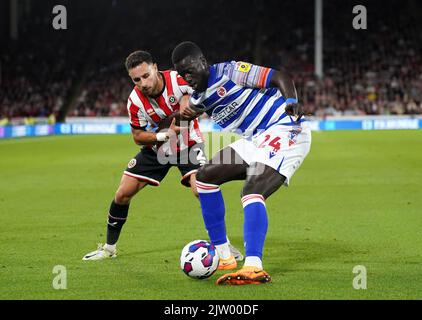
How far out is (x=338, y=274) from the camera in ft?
22.0

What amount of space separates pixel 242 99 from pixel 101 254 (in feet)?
7.44

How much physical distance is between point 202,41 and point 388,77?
1125cm

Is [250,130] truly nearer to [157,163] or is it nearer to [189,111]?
[189,111]

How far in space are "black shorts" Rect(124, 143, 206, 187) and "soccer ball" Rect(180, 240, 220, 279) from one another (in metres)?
1.37

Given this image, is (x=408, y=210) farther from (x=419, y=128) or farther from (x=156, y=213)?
(x=419, y=128)

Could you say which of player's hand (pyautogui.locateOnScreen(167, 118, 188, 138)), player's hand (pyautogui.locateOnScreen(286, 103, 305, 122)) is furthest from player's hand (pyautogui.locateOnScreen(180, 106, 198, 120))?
player's hand (pyautogui.locateOnScreen(286, 103, 305, 122))

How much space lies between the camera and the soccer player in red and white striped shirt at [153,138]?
7.53m

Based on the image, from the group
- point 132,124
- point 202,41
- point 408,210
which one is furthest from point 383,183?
point 202,41

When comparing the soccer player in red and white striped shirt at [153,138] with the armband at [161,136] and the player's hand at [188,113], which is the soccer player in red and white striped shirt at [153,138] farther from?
the player's hand at [188,113]

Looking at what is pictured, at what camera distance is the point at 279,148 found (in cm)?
655

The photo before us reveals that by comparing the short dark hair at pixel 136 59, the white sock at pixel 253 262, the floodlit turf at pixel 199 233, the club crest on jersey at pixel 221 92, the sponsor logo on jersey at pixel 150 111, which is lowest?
the floodlit turf at pixel 199 233

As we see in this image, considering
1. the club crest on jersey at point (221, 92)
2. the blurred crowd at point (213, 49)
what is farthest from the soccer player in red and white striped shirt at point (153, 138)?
the blurred crowd at point (213, 49)

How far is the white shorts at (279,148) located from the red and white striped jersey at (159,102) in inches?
45.9

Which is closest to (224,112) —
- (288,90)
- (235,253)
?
(288,90)
